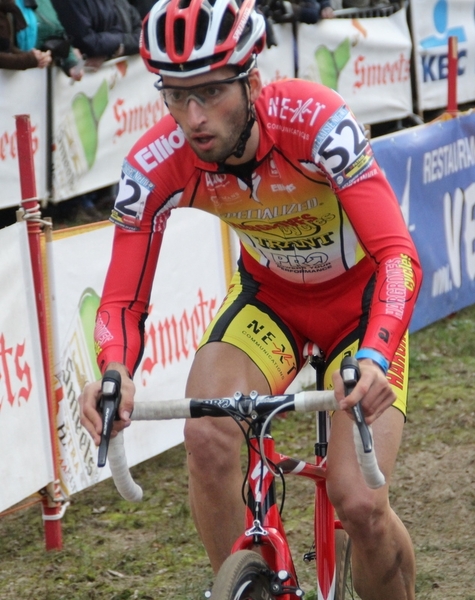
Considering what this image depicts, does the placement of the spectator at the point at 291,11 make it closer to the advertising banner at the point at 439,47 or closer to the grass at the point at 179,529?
the advertising banner at the point at 439,47

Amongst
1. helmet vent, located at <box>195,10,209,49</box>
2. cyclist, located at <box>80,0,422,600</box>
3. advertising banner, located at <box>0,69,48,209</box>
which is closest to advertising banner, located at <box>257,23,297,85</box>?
advertising banner, located at <box>0,69,48,209</box>

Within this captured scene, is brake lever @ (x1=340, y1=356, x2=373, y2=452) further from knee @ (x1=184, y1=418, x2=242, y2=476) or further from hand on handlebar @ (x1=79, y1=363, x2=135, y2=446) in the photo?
knee @ (x1=184, y1=418, x2=242, y2=476)

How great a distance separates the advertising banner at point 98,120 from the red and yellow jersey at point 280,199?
5164 mm

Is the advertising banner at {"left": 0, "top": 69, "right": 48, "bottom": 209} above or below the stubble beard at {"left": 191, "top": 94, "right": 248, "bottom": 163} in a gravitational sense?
below

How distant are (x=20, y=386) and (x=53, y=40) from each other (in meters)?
4.28

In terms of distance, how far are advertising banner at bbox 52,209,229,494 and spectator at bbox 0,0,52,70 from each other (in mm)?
2444

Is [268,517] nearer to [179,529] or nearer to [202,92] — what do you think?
[202,92]

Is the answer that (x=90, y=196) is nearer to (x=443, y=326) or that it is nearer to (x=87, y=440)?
(x=443, y=326)

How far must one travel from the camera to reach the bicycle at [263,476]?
2846 millimetres

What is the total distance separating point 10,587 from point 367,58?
953cm

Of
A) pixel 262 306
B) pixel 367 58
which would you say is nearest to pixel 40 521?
pixel 262 306

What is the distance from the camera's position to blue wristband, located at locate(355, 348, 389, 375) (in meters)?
2.95

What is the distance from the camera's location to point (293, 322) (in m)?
3.98

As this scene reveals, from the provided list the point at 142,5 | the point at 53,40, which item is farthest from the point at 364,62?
the point at 53,40
